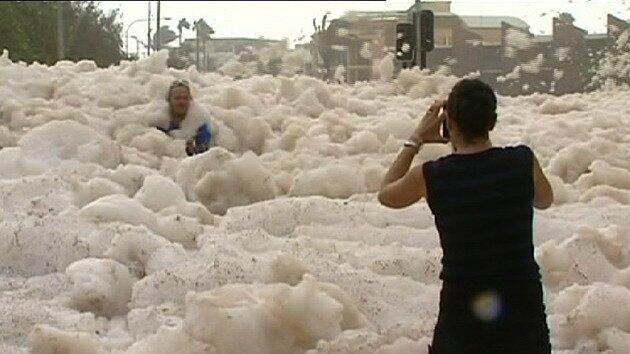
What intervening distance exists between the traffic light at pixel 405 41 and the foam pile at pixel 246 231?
1568mm

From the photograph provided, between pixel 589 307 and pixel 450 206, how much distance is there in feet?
3.31

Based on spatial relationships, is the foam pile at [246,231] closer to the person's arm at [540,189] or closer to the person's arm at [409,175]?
the person's arm at [409,175]

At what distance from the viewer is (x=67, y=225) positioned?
13.2ft

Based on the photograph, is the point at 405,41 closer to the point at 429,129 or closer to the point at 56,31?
the point at 429,129

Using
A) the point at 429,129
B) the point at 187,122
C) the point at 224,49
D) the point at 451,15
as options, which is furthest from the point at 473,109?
the point at 224,49

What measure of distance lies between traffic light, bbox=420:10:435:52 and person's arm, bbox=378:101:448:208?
5664mm

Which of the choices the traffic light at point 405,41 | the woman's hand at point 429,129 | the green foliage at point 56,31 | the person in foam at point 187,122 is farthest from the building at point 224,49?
the green foliage at point 56,31

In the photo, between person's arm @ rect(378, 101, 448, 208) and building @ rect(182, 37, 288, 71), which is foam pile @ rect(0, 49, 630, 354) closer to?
person's arm @ rect(378, 101, 448, 208)

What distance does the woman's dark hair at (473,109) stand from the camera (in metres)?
2.34

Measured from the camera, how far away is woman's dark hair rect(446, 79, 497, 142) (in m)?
2.34

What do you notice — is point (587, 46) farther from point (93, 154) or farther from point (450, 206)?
point (450, 206)

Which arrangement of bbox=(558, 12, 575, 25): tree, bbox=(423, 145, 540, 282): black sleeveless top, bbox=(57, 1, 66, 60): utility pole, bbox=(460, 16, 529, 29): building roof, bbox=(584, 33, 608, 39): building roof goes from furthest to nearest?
bbox=(57, 1, 66, 60): utility pole < bbox=(460, 16, 529, 29): building roof < bbox=(584, 33, 608, 39): building roof < bbox=(558, 12, 575, 25): tree < bbox=(423, 145, 540, 282): black sleeveless top

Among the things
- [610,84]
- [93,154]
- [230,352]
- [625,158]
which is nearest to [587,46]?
[610,84]

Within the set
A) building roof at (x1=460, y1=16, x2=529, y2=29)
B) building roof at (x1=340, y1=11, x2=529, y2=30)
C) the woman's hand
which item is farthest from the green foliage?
the woman's hand
